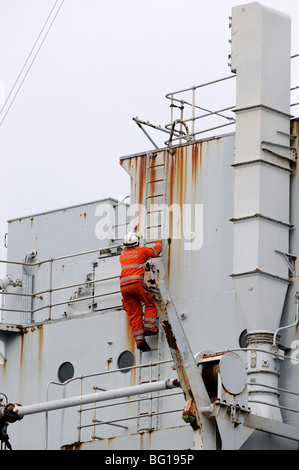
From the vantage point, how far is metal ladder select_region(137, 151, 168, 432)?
21406mm

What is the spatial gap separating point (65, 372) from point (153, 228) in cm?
301

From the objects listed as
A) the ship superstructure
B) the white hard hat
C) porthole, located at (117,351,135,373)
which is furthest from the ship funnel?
porthole, located at (117,351,135,373)

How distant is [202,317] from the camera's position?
2144 cm

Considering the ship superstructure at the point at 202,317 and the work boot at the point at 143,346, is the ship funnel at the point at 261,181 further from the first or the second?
the work boot at the point at 143,346

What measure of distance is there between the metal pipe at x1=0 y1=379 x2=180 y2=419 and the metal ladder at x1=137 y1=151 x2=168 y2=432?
45.3 inches

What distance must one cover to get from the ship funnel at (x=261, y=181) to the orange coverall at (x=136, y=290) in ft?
5.37

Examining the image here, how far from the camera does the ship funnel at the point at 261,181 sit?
20.2 metres

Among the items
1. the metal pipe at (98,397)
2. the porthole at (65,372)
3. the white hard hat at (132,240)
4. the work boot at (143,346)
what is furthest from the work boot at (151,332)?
the porthole at (65,372)

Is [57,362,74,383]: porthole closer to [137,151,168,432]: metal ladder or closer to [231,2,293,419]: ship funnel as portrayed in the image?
[137,151,168,432]: metal ladder

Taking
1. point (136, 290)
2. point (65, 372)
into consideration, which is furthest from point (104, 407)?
point (136, 290)

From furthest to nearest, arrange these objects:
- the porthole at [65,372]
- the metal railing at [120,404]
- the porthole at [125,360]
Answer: the porthole at [65,372], the porthole at [125,360], the metal railing at [120,404]

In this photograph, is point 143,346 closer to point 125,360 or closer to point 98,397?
point 125,360

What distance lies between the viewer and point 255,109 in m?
21.1

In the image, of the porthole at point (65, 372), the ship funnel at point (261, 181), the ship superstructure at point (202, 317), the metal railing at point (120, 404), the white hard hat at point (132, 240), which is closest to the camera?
the ship superstructure at point (202, 317)
